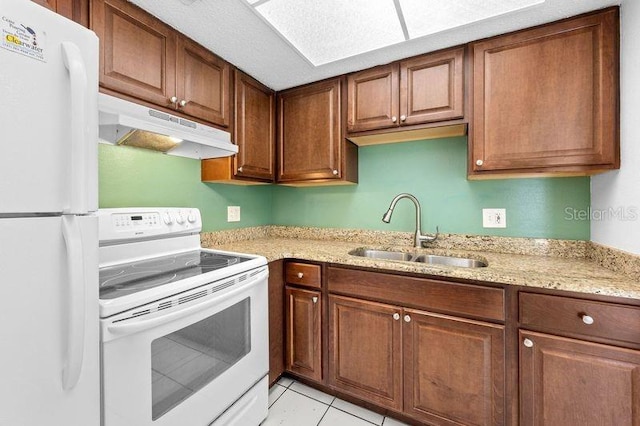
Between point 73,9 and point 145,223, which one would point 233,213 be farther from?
point 73,9

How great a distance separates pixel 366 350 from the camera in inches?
60.2

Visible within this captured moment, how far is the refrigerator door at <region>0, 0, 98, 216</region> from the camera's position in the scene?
64 centimetres

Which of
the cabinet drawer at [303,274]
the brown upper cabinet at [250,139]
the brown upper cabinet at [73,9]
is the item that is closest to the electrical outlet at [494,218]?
the cabinet drawer at [303,274]

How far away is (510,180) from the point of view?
5.65 ft

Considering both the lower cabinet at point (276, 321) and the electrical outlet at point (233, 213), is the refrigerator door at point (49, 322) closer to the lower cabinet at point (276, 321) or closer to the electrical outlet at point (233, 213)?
the lower cabinet at point (276, 321)

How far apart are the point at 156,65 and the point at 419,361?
6.72ft

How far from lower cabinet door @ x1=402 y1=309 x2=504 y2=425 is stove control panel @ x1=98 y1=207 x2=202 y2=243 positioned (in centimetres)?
139

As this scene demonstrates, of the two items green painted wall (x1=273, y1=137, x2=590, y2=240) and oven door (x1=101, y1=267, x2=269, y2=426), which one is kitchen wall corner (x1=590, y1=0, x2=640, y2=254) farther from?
oven door (x1=101, y1=267, x2=269, y2=426)

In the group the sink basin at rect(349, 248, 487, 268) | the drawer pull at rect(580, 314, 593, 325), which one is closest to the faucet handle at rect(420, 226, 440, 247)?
the sink basin at rect(349, 248, 487, 268)

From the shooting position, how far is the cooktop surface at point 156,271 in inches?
39.6

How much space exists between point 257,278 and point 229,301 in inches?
7.9

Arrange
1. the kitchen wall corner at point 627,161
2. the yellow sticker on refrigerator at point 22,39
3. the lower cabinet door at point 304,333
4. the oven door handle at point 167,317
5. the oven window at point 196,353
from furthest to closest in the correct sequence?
the lower cabinet door at point 304,333 → the kitchen wall corner at point 627,161 → the oven window at point 196,353 → the oven door handle at point 167,317 → the yellow sticker on refrigerator at point 22,39

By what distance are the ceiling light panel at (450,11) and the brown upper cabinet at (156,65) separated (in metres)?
1.16

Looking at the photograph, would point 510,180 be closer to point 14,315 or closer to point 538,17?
point 538,17
